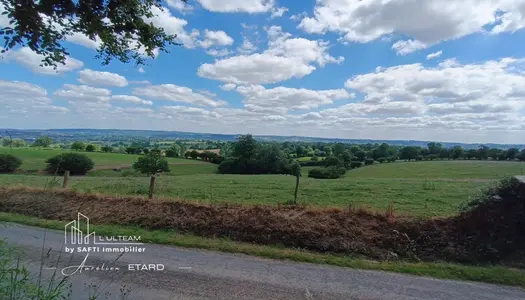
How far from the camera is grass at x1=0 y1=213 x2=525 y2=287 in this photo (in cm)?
583

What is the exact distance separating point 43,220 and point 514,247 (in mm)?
13707

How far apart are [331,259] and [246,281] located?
234 cm

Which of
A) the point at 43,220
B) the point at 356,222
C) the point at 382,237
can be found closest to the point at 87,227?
the point at 43,220

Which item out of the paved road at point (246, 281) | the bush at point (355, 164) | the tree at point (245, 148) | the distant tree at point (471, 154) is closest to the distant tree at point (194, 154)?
the tree at point (245, 148)

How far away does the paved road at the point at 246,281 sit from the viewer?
478 centimetres

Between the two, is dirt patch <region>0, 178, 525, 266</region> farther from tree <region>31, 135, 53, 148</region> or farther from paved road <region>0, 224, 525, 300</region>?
tree <region>31, 135, 53, 148</region>

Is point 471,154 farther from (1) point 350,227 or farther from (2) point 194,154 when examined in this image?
(1) point 350,227

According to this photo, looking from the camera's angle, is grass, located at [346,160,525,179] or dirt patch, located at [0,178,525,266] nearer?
dirt patch, located at [0,178,525,266]

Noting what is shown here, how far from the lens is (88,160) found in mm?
47656

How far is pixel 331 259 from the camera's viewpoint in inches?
260

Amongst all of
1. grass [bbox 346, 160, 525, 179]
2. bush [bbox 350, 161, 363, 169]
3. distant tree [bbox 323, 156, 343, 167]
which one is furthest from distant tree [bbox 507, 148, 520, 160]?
distant tree [bbox 323, 156, 343, 167]

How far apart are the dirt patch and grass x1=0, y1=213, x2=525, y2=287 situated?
0.46 meters

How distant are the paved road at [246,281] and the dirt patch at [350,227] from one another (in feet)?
4.83

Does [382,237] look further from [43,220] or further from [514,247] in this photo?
[43,220]
